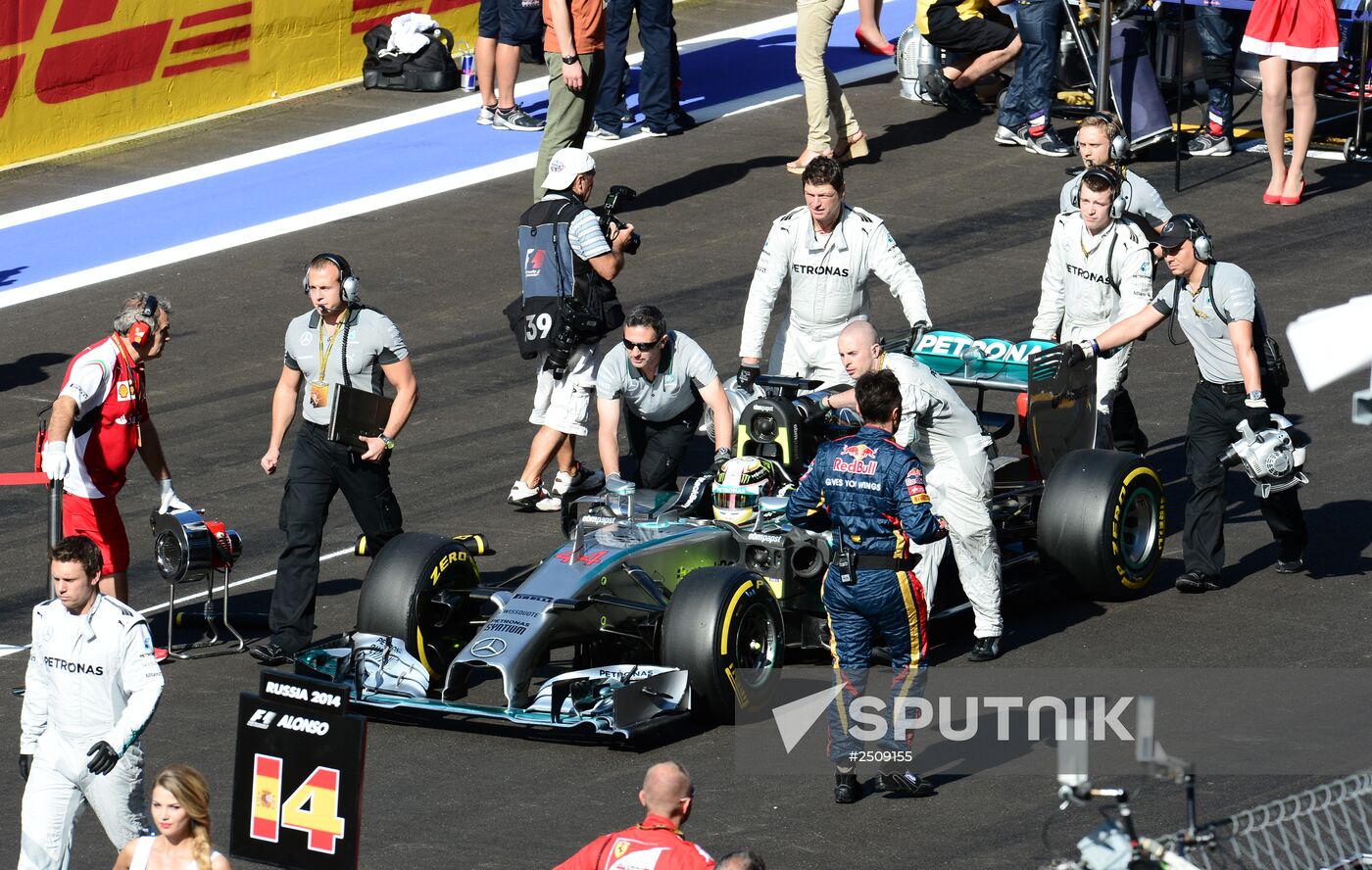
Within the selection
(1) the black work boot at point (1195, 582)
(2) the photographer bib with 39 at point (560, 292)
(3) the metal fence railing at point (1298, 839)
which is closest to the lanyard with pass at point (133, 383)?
(2) the photographer bib with 39 at point (560, 292)

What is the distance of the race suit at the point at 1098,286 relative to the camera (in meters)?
12.2

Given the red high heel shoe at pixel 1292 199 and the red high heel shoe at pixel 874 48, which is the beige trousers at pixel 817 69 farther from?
the red high heel shoe at pixel 1292 199

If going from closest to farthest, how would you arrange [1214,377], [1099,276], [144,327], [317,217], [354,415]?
[144,327] < [354,415] < [1214,377] < [1099,276] < [317,217]

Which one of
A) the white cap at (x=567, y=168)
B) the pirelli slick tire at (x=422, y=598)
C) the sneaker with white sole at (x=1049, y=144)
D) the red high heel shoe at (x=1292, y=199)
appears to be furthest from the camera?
the sneaker with white sole at (x=1049, y=144)

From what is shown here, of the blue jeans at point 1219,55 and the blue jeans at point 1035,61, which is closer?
the blue jeans at point 1219,55

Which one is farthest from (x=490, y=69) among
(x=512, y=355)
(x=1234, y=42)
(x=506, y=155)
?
(x=1234, y=42)

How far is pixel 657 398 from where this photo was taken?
11688mm

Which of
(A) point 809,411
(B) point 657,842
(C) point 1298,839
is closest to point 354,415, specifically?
(A) point 809,411

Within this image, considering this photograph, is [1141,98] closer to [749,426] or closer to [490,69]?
[490,69]

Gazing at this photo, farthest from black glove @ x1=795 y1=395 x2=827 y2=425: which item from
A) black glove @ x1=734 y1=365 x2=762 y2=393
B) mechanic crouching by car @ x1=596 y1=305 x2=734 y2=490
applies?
black glove @ x1=734 y1=365 x2=762 y2=393

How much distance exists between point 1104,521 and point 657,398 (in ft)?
7.70

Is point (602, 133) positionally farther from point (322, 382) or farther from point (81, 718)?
point (81, 718)

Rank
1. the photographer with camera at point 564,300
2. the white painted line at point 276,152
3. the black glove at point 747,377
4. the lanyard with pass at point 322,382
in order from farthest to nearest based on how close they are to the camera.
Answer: the white painted line at point 276,152 → the photographer with camera at point 564,300 → the black glove at point 747,377 → the lanyard with pass at point 322,382
